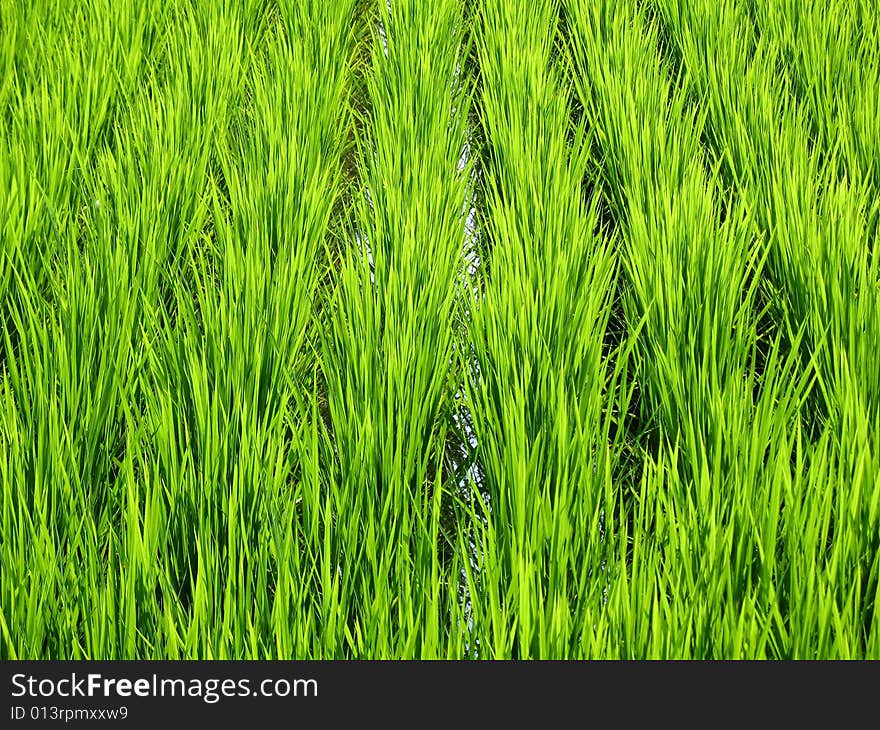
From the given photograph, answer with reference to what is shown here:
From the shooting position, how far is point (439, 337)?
3.73 feet

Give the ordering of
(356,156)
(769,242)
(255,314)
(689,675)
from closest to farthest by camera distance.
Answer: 1. (689,675)
2. (255,314)
3. (769,242)
4. (356,156)

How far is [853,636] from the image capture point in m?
0.80

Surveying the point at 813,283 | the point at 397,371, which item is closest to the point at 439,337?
the point at 397,371

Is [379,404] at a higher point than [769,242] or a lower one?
lower

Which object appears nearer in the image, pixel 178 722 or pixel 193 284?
pixel 178 722

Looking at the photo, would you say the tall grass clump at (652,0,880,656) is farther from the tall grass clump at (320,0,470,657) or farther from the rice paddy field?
the tall grass clump at (320,0,470,657)

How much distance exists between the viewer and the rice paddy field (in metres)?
0.83

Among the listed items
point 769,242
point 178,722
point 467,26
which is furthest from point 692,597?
point 467,26

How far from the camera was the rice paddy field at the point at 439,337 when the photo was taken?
83cm

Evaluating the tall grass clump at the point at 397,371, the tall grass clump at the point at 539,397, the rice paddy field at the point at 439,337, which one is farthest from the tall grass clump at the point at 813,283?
the tall grass clump at the point at 397,371

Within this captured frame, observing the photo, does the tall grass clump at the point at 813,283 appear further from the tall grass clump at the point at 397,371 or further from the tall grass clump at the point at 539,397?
the tall grass clump at the point at 397,371

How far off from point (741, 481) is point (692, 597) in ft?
0.66

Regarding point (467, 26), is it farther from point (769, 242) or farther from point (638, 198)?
point (769, 242)

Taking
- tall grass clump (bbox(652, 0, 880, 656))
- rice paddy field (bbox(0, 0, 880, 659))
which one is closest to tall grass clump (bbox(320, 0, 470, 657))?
rice paddy field (bbox(0, 0, 880, 659))
